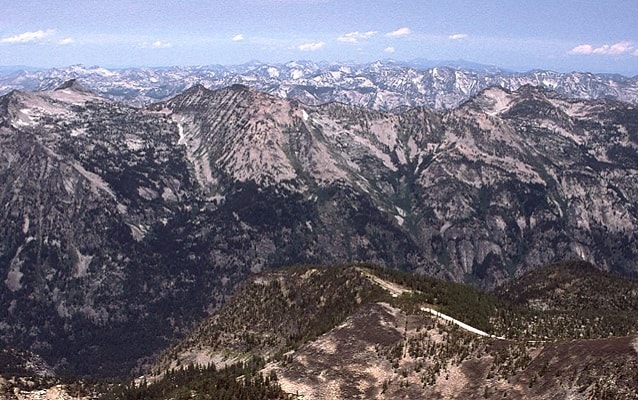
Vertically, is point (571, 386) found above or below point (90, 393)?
above

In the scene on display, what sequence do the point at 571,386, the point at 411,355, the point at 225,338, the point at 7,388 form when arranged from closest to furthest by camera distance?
1. the point at 571,386
2. the point at 411,355
3. the point at 7,388
4. the point at 225,338

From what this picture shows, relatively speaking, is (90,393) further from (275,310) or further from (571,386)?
(571,386)

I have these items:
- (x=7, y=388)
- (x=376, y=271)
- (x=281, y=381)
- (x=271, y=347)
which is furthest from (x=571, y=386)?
(x=7, y=388)

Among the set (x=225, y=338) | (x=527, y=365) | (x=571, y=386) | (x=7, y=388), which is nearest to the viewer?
(x=571, y=386)

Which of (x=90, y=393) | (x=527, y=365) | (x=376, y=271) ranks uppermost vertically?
(x=527, y=365)

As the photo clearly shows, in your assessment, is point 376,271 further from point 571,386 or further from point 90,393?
point 571,386

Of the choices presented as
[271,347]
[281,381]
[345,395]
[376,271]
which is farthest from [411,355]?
[376,271]

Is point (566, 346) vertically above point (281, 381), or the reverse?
point (566, 346)

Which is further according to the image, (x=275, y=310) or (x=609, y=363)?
(x=275, y=310)

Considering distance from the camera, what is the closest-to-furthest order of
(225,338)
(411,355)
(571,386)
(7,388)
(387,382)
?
1. (571,386)
2. (387,382)
3. (411,355)
4. (7,388)
5. (225,338)
